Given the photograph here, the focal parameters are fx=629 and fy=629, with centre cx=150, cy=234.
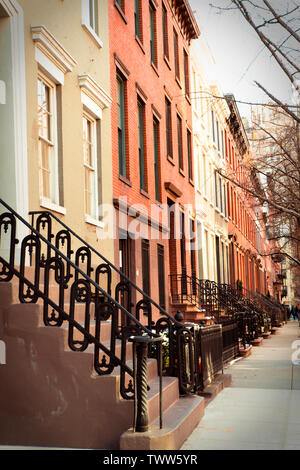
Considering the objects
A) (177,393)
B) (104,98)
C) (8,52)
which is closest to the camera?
(177,393)

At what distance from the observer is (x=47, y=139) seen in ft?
33.1

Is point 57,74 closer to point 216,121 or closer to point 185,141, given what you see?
point 185,141

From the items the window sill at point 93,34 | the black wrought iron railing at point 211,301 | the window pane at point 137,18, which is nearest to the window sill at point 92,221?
the window sill at point 93,34

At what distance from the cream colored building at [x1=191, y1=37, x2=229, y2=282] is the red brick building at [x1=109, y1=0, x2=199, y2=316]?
6.70 feet

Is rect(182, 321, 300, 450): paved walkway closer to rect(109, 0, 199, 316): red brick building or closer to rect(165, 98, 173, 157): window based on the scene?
rect(109, 0, 199, 316): red brick building

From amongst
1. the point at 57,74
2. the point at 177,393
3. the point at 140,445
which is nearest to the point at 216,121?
the point at 57,74

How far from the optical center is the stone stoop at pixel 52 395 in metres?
6.12

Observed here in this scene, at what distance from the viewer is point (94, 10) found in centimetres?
1330

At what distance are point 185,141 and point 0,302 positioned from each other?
17.6m

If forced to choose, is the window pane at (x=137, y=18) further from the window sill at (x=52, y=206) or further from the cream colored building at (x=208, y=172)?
the window sill at (x=52, y=206)

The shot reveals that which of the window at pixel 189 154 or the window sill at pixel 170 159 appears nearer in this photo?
the window sill at pixel 170 159

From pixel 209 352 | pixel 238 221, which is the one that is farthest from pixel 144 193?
pixel 238 221

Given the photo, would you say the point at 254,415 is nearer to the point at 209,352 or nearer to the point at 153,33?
the point at 209,352

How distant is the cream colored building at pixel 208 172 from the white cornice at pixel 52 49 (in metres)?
12.9
